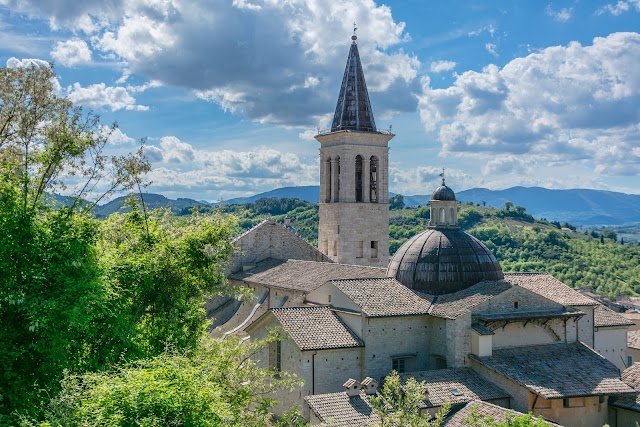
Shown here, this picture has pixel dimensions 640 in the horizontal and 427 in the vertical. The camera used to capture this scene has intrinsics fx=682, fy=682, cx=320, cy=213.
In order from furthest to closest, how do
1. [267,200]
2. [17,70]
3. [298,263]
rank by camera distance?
1. [267,200]
2. [298,263]
3. [17,70]

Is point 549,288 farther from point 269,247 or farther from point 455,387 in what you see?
point 269,247

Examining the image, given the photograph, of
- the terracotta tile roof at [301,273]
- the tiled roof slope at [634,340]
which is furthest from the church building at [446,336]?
the tiled roof slope at [634,340]

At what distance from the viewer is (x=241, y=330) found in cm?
3189

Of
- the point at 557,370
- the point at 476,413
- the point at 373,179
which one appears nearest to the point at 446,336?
the point at 557,370

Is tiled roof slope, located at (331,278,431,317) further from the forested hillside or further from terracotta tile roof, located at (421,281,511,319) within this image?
the forested hillside

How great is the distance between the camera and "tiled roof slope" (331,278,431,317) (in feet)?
89.9

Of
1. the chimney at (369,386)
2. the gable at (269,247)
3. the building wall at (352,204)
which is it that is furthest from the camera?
the building wall at (352,204)

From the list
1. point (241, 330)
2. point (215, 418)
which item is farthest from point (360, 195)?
point (215, 418)

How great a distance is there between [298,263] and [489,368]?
1504 cm

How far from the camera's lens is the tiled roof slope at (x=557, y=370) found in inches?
977

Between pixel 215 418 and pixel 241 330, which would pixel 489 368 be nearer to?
pixel 241 330

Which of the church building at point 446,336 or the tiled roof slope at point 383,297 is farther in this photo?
the tiled roof slope at point 383,297

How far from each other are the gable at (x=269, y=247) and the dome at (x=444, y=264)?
12.9 metres

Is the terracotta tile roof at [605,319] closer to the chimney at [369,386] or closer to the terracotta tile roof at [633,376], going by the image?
the terracotta tile roof at [633,376]
